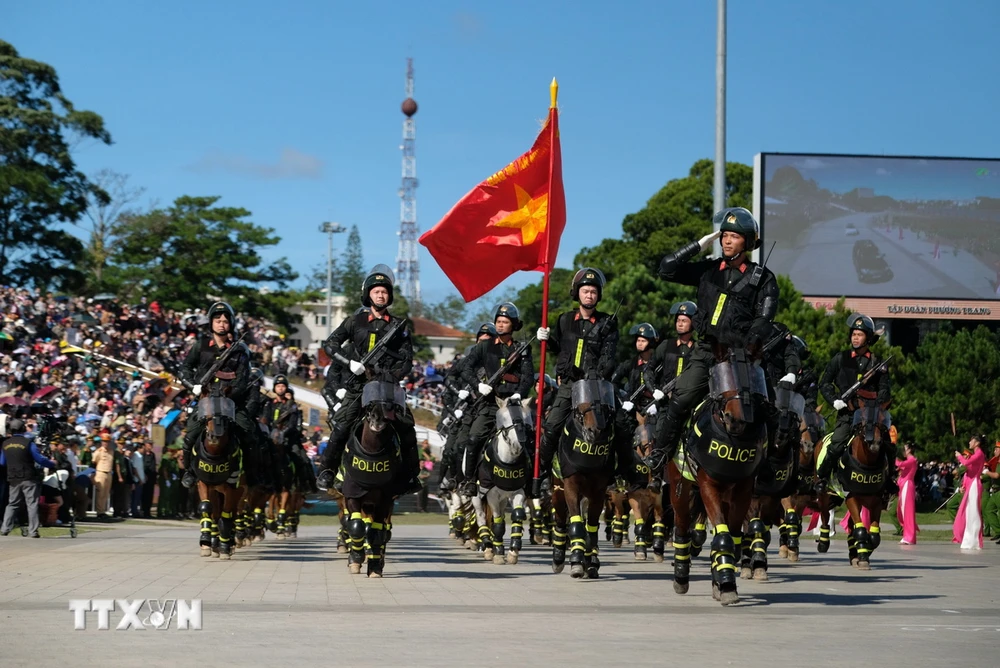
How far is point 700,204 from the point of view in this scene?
80.1 meters

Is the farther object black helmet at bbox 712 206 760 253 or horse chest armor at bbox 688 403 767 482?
black helmet at bbox 712 206 760 253

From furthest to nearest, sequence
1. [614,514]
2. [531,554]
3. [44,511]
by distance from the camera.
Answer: [44,511], [614,514], [531,554]

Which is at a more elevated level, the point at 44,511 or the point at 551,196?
the point at 551,196

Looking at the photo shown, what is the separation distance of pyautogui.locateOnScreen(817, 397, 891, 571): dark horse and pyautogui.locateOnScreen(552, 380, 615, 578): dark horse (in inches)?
161

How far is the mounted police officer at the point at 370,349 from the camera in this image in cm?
1599

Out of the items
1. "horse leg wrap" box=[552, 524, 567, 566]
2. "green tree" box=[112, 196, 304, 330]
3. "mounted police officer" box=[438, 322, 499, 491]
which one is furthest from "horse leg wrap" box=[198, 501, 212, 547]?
"green tree" box=[112, 196, 304, 330]

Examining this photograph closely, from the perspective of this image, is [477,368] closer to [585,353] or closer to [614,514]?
[585,353]

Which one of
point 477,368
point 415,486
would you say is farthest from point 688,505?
point 477,368

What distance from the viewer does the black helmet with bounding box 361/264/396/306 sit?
16.2 metres

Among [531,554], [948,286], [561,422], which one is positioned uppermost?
[948,286]

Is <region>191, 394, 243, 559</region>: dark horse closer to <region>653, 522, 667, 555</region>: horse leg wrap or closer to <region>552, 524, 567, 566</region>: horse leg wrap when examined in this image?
<region>552, 524, 567, 566</region>: horse leg wrap

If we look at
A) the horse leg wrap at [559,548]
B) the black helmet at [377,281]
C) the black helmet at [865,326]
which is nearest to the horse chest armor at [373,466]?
the black helmet at [377,281]

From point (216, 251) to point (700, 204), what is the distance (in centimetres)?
2716

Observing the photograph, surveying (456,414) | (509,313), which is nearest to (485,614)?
(509,313)
